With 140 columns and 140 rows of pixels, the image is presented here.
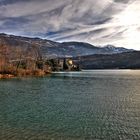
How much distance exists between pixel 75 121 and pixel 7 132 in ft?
36.8

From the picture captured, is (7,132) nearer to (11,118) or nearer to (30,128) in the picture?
(30,128)

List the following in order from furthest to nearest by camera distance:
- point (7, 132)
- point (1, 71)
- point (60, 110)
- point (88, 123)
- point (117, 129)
Result: 1. point (1, 71)
2. point (60, 110)
3. point (88, 123)
4. point (117, 129)
5. point (7, 132)

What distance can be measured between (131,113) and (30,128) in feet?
67.3

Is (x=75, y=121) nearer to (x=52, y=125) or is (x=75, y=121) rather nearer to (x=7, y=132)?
(x=52, y=125)

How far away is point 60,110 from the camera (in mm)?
50812

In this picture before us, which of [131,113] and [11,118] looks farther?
[131,113]

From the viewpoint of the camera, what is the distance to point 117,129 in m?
37.5

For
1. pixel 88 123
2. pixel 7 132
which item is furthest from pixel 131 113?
pixel 7 132

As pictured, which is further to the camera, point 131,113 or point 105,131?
point 131,113

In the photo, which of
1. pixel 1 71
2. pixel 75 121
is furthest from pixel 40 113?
pixel 1 71

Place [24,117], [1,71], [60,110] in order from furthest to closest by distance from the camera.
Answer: [1,71], [60,110], [24,117]

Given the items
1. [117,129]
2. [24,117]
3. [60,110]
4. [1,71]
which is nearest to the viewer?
[117,129]

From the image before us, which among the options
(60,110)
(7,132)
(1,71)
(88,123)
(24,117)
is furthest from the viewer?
(1,71)

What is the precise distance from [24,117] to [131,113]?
1921 cm
